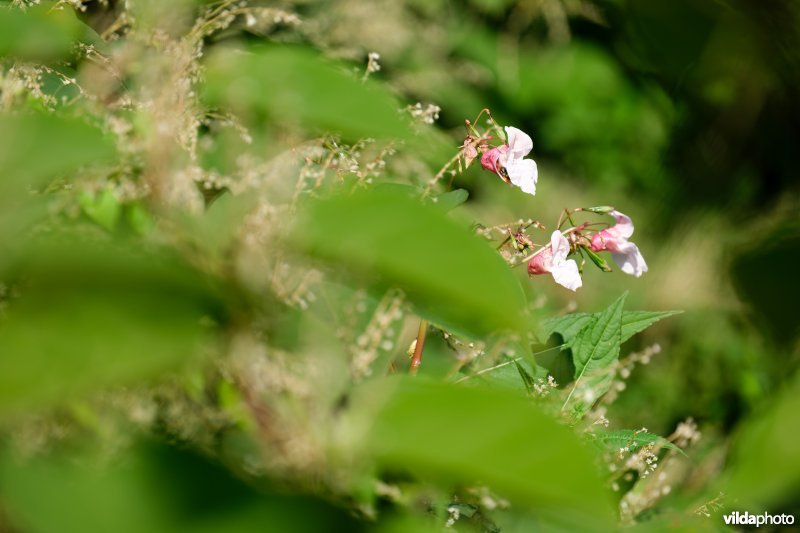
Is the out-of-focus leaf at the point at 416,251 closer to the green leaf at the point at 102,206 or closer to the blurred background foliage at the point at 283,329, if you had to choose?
the blurred background foliage at the point at 283,329

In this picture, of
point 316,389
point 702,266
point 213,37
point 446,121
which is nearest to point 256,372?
point 316,389

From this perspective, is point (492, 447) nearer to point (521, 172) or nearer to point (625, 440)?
point (625, 440)

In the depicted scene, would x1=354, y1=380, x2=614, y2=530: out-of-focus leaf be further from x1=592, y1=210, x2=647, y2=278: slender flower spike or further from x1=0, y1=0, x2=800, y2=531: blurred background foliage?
x1=592, y1=210, x2=647, y2=278: slender flower spike

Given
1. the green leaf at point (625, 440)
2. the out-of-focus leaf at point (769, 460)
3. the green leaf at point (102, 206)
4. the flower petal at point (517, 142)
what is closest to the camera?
the out-of-focus leaf at point (769, 460)

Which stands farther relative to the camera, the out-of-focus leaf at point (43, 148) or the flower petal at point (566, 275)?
the flower petal at point (566, 275)

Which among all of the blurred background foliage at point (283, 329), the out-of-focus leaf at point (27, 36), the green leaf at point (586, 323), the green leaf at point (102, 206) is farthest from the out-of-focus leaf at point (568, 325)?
the out-of-focus leaf at point (27, 36)

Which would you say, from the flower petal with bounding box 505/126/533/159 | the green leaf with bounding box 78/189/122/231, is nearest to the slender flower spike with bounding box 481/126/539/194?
the flower petal with bounding box 505/126/533/159

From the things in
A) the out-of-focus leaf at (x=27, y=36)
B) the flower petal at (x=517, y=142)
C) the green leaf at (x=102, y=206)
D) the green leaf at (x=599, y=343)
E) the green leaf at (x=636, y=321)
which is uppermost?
the out-of-focus leaf at (x=27, y=36)
